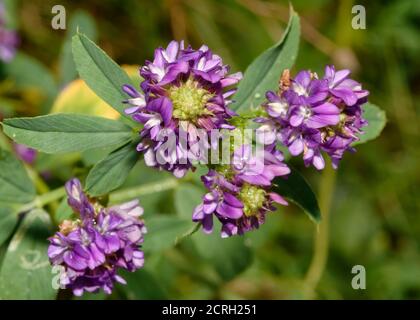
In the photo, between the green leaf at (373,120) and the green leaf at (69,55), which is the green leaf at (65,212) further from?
the green leaf at (69,55)

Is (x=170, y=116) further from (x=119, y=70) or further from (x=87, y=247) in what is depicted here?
(x=87, y=247)

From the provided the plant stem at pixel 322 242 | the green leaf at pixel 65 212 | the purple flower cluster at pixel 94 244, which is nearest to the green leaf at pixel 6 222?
the green leaf at pixel 65 212

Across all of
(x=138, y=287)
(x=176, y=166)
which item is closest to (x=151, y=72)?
(x=176, y=166)

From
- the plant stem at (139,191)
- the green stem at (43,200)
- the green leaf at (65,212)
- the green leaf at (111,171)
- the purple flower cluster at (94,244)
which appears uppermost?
the plant stem at (139,191)

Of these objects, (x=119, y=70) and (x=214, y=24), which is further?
(x=214, y=24)

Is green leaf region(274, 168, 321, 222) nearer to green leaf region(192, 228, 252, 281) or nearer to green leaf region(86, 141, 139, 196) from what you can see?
green leaf region(86, 141, 139, 196)

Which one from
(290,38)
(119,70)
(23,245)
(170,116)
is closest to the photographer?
(170,116)
